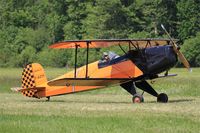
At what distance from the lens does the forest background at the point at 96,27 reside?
80625mm

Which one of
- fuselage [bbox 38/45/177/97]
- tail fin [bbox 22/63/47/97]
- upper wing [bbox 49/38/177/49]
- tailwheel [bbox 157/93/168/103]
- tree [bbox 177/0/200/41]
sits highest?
tree [bbox 177/0/200/41]

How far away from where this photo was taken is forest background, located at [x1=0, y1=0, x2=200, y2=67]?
3174 inches

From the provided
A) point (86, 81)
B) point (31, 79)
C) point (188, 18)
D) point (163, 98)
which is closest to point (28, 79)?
point (31, 79)

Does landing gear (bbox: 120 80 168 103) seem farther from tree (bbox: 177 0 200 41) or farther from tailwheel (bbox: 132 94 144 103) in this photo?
tree (bbox: 177 0 200 41)

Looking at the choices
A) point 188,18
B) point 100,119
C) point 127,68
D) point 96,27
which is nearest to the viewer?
point 100,119

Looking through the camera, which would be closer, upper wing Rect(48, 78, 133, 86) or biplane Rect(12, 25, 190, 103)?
biplane Rect(12, 25, 190, 103)

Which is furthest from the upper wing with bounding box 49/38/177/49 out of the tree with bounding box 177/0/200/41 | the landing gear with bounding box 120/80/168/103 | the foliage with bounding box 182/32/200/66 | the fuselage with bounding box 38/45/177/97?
the tree with bounding box 177/0/200/41

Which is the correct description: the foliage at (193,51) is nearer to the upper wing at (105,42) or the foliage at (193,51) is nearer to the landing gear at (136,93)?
the upper wing at (105,42)

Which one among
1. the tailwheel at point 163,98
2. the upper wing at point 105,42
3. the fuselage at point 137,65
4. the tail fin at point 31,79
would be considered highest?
the upper wing at point 105,42

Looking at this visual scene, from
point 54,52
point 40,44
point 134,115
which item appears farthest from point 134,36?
point 134,115

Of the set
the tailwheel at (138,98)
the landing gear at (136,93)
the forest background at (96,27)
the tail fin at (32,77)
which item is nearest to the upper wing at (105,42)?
the landing gear at (136,93)

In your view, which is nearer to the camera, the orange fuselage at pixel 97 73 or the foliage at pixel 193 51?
the orange fuselage at pixel 97 73

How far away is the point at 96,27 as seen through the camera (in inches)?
3270

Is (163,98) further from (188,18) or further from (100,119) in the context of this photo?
(188,18)
